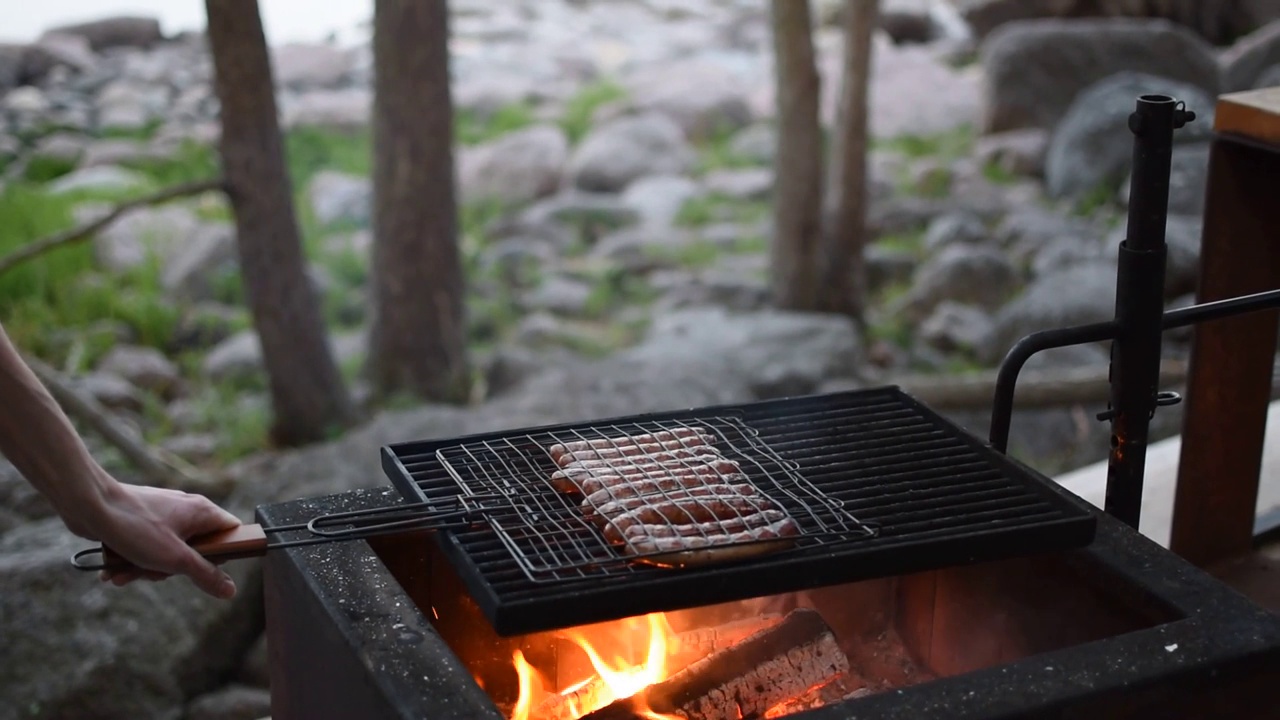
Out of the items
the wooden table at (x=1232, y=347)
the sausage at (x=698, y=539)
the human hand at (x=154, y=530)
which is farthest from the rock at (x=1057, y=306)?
the human hand at (x=154, y=530)

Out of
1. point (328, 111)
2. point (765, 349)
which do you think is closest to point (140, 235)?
point (328, 111)

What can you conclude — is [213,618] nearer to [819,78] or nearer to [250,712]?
[250,712]

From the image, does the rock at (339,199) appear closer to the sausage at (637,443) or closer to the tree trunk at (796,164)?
the tree trunk at (796,164)

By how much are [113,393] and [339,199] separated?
3.67 meters

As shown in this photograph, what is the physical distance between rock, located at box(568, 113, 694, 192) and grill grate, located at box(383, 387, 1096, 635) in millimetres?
9129

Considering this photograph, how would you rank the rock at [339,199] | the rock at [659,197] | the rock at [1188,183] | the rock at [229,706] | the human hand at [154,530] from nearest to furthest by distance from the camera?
the human hand at [154,530], the rock at [229,706], the rock at [1188,183], the rock at [339,199], the rock at [659,197]

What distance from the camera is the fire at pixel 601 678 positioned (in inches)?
97.0

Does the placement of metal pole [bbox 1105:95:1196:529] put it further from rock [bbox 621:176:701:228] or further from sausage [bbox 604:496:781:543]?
rock [bbox 621:176:701:228]

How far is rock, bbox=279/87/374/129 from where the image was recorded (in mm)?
12555

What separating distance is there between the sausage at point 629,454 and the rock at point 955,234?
759 cm

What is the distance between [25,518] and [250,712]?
138cm

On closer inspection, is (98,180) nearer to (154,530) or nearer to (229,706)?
(229,706)

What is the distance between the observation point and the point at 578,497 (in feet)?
7.65

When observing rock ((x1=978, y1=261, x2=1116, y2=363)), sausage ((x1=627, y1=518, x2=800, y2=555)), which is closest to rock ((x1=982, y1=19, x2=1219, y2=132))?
rock ((x1=978, y1=261, x2=1116, y2=363))
